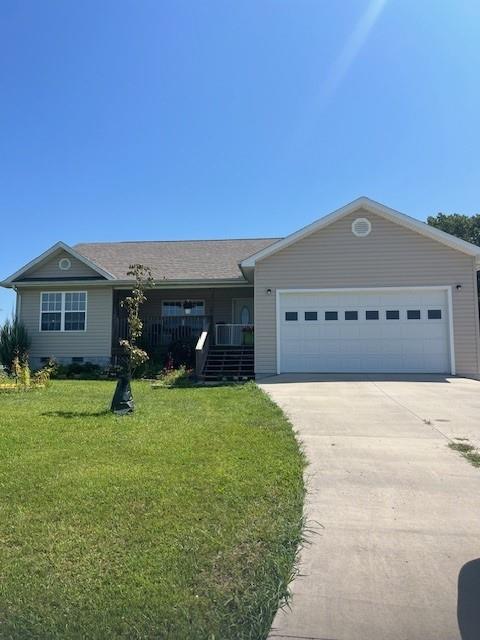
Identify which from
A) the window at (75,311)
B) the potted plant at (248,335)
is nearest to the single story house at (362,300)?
the potted plant at (248,335)

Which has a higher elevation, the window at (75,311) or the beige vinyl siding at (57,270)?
the beige vinyl siding at (57,270)

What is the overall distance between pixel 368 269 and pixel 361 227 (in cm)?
137

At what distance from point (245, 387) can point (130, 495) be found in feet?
27.2

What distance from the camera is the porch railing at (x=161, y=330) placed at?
1872cm

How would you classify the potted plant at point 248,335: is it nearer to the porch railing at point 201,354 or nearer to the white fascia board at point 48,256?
the porch railing at point 201,354

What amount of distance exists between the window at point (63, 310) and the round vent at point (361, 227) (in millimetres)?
10256

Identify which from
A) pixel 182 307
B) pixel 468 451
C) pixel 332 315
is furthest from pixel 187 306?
pixel 468 451

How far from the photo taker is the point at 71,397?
35.1 feet

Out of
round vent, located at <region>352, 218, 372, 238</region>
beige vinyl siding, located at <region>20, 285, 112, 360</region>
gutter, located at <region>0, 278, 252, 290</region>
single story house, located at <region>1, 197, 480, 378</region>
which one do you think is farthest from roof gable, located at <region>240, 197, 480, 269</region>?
beige vinyl siding, located at <region>20, 285, 112, 360</region>

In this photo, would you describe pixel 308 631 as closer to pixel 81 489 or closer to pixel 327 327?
pixel 81 489

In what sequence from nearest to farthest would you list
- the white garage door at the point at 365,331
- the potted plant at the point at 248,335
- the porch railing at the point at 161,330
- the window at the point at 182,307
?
the white garage door at the point at 365,331 < the potted plant at the point at 248,335 < the porch railing at the point at 161,330 < the window at the point at 182,307

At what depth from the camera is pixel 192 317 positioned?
19656 millimetres

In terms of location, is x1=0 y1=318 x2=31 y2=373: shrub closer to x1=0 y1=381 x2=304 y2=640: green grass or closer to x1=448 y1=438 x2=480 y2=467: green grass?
x1=0 y1=381 x2=304 y2=640: green grass

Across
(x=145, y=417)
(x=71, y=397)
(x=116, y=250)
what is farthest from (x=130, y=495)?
(x=116, y=250)
